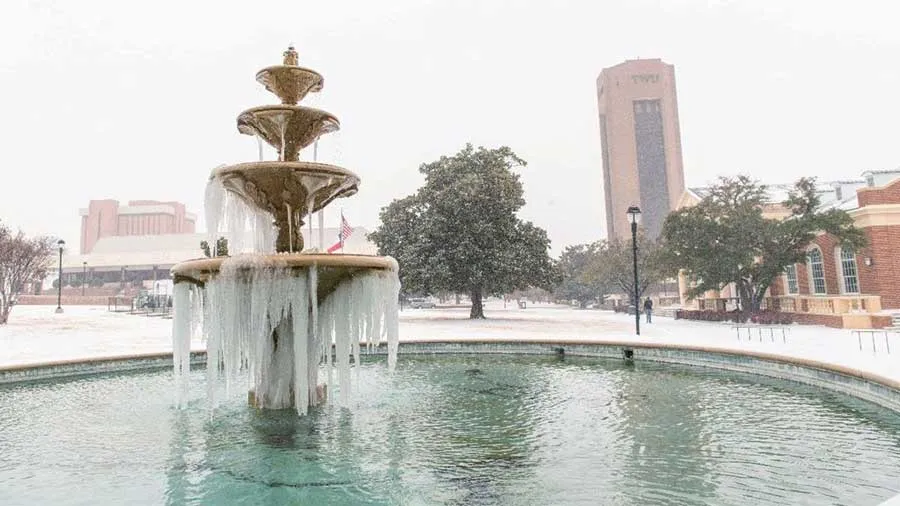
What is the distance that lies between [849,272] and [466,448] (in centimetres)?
3251

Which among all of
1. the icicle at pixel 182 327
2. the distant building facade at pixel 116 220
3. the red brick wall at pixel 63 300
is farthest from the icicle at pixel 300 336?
the distant building facade at pixel 116 220

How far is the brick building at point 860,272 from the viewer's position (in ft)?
81.0

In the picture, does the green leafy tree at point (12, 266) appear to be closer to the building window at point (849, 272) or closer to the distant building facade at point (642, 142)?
the building window at point (849, 272)

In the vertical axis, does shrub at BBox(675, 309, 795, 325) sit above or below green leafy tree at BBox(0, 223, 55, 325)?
below

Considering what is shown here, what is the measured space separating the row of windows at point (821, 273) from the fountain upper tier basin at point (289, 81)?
2880 cm

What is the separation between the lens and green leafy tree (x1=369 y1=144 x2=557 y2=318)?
33.5 m

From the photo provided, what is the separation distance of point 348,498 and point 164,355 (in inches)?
477

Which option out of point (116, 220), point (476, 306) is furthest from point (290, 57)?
point (116, 220)

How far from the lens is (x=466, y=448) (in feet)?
21.1

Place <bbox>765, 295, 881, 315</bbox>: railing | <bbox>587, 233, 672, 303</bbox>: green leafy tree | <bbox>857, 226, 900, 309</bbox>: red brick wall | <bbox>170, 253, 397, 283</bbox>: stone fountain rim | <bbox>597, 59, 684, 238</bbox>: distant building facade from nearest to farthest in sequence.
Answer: <bbox>170, 253, 397, 283</bbox>: stone fountain rim → <bbox>765, 295, 881, 315</bbox>: railing → <bbox>857, 226, 900, 309</bbox>: red brick wall → <bbox>587, 233, 672, 303</bbox>: green leafy tree → <bbox>597, 59, 684, 238</bbox>: distant building facade

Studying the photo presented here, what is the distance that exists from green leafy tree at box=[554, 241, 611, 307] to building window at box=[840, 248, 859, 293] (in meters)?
26.0

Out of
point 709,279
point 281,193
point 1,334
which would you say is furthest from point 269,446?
point 709,279

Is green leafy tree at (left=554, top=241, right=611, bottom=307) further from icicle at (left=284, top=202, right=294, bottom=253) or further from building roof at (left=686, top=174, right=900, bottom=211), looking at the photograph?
icicle at (left=284, top=202, right=294, bottom=253)

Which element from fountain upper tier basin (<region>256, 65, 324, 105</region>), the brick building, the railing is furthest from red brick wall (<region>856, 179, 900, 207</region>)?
fountain upper tier basin (<region>256, 65, 324, 105</region>)
